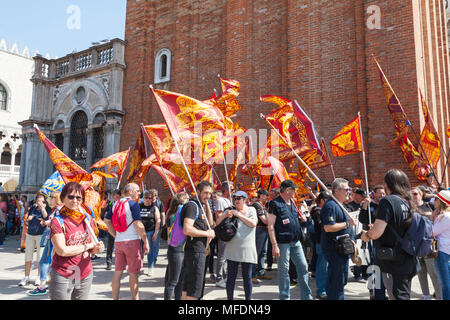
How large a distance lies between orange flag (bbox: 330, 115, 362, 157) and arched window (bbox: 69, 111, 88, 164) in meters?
12.7

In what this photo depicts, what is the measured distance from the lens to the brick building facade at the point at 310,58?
999cm

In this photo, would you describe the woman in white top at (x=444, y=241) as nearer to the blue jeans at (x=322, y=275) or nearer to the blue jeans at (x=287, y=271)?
the blue jeans at (x=322, y=275)

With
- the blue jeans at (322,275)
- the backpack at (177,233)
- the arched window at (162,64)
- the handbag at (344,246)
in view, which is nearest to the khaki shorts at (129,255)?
the backpack at (177,233)

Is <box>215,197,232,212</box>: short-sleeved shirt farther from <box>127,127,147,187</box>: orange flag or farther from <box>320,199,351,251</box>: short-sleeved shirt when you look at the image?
<box>127,127,147,187</box>: orange flag

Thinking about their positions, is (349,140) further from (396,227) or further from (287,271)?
(396,227)

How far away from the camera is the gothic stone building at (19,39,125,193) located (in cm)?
1612

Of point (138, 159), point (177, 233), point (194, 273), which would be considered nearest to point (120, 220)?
point (177, 233)

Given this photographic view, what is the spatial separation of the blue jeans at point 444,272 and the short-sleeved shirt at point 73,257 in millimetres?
4507

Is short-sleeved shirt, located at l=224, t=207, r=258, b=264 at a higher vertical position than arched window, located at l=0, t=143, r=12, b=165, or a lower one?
lower

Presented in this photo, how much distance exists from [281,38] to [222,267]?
9.06m

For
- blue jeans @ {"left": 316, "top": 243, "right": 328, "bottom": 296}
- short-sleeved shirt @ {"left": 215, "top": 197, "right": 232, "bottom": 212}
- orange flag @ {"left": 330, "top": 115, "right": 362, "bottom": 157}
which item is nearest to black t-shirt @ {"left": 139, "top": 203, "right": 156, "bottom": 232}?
short-sleeved shirt @ {"left": 215, "top": 197, "right": 232, "bottom": 212}

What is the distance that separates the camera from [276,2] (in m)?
12.9
